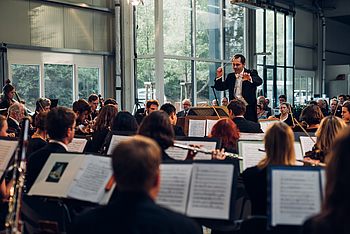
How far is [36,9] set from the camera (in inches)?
439

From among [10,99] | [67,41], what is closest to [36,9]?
[67,41]

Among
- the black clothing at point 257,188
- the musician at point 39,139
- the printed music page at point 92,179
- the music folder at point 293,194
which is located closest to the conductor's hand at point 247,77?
the musician at point 39,139

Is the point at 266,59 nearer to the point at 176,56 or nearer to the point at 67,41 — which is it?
the point at 176,56

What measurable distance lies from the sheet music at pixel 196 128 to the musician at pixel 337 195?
5142 mm

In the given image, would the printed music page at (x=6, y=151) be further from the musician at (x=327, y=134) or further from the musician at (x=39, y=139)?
the musician at (x=327, y=134)

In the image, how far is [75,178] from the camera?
3.42 meters

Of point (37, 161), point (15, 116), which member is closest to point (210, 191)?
point (37, 161)

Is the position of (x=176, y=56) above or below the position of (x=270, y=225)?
above

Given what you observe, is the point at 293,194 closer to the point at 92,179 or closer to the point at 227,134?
the point at 92,179

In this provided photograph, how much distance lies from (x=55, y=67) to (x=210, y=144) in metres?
7.82

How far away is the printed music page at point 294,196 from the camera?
8.88 feet

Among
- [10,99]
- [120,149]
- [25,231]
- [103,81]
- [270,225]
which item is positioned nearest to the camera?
[120,149]

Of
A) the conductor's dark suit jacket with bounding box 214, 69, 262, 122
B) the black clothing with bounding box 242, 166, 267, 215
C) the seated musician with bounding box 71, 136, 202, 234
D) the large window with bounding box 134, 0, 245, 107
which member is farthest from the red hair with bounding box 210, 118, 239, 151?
the large window with bounding box 134, 0, 245, 107

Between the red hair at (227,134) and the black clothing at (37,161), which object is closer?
the black clothing at (37,161)
